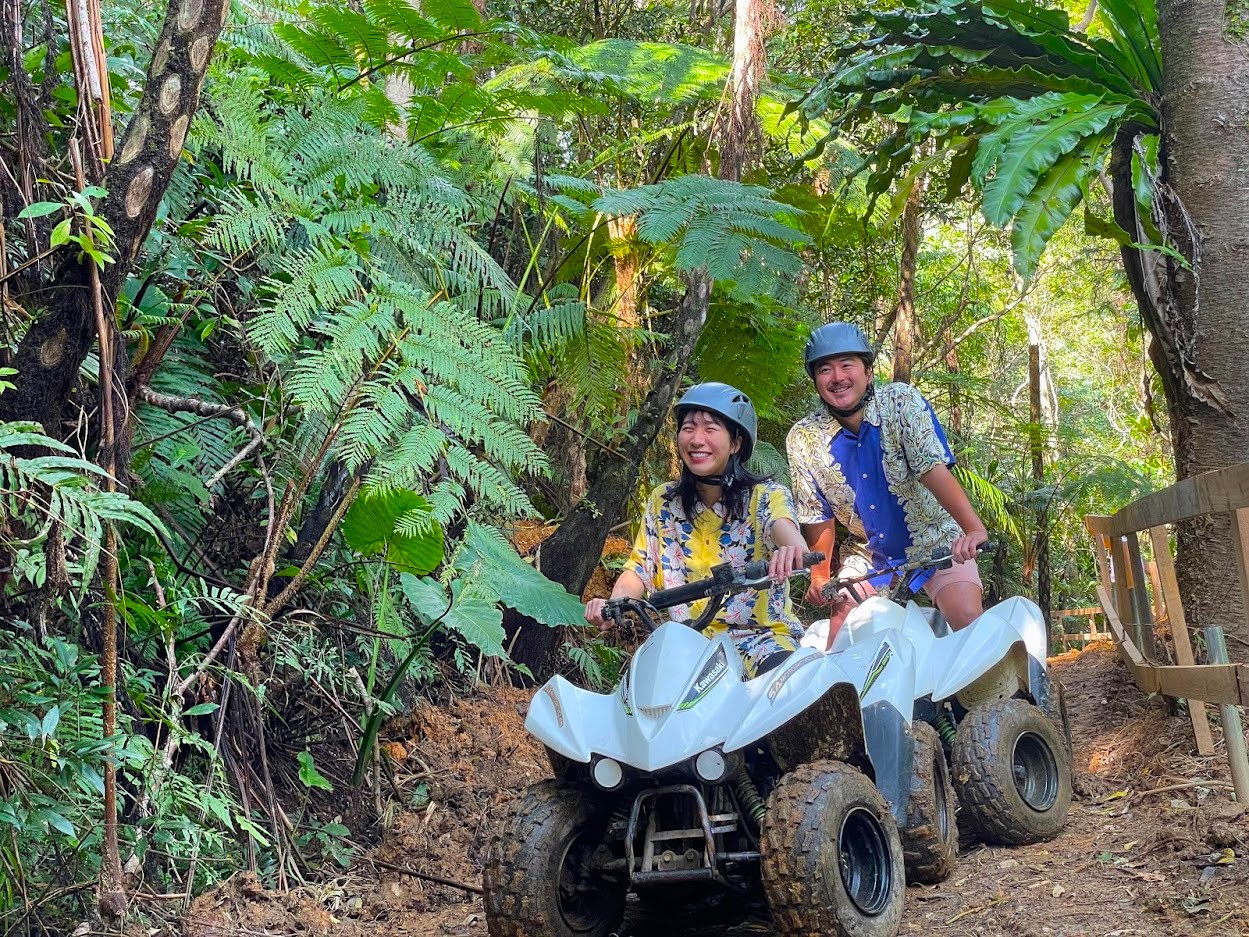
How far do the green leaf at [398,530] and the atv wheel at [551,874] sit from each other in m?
1.11

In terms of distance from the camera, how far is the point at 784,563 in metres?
3.66

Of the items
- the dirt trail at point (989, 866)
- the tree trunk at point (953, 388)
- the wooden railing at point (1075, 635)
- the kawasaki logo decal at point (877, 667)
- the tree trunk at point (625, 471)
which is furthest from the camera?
the tree trunk at point (953, 388)

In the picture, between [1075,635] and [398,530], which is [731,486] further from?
[1075,635]

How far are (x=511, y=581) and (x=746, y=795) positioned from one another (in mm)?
1432

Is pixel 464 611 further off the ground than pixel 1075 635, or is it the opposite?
pixel 464 611

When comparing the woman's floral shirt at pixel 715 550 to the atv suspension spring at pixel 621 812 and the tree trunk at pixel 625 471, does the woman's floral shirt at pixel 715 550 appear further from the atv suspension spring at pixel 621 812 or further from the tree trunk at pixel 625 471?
the tree trunk at pixel 625 471

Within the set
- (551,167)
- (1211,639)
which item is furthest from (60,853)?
(551,167)

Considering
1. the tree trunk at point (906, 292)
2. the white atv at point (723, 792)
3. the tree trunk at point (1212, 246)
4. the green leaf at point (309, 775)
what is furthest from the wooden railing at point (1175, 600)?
the tree trunk at point (906, 292)

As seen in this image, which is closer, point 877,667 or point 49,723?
point 49,723

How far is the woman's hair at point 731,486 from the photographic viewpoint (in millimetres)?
4363

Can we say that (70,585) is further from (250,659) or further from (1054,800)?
(1054,800)

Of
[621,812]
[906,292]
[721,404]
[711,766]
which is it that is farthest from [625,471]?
[906,292]

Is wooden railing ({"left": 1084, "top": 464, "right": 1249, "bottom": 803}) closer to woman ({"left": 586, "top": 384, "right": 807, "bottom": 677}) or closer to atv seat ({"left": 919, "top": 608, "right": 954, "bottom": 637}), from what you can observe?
atv seat ({"left": 919, "top": 608, "right": 954, "bottom": 637})

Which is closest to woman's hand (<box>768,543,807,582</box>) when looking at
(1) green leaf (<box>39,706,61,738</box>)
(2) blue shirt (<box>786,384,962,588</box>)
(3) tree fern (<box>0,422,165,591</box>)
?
(2) blue shirt (<box>786,384,962,588</box>)
